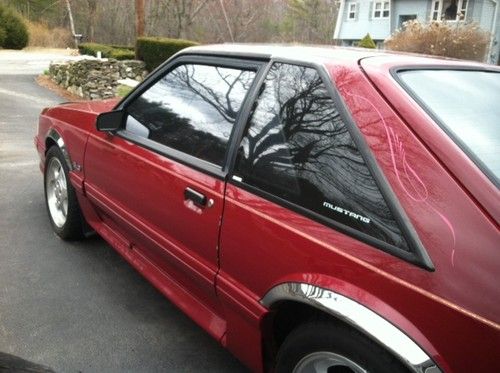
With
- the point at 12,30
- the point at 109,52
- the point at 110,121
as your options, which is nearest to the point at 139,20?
the point at 109,52

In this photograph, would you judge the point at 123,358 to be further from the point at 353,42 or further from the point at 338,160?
the point at 353,42

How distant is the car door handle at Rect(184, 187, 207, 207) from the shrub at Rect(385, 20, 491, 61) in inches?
589

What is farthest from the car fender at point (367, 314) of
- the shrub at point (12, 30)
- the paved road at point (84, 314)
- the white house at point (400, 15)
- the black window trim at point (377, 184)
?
the shrub at point (12, 30)

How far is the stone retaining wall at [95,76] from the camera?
43.7 ft

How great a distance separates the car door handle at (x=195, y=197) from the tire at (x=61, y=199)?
1816 mm

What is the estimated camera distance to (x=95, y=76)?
1352 centimetres

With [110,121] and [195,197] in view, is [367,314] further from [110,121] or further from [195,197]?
[110,121]

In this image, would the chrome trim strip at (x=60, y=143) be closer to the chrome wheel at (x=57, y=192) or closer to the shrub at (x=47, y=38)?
the chrome wheel at (x=57, y=192)

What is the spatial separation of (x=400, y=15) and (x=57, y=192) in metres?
33.0

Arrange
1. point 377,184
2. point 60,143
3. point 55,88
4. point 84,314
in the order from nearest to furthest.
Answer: point 377,184, point 84,314, point 60,143, point 55,88

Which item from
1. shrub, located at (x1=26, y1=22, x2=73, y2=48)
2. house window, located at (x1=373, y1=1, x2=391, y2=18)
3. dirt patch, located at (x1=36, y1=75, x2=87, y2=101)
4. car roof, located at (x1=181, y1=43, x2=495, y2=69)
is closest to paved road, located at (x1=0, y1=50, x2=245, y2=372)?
car roof, located at (x1=181, y1=43, x2=495, y2=69)

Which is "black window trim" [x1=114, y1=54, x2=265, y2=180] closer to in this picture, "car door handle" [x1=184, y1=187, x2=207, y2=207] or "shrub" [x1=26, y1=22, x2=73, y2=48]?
"car door handle" [x1=184, y1=187, x2=207, y2=207]

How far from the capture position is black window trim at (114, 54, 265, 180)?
91.7 inches

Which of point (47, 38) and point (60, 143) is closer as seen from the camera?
point (60, 143)
